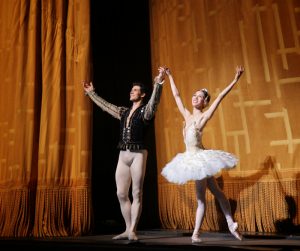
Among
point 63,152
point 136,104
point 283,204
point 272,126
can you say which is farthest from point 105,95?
point 283,204

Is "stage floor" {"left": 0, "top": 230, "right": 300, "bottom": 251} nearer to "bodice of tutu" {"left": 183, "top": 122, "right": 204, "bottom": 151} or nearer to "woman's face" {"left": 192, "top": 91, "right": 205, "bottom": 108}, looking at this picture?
"bodice of tutu" {"left": 183, "top": 122, "right": 204, "bottom": 151}

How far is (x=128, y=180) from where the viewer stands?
2.51 meters

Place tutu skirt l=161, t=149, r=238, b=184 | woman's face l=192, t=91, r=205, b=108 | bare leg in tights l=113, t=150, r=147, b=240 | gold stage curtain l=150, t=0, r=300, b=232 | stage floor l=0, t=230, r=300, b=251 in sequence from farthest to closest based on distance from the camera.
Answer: gold stage curtain l=150, t=0, r=300, b=232
woman's face l=192, t=91, r=205, b=108
bare leg in tights l=113, t=150, r=147, b=240
tutu skirt l=161, t=149, r=238, b=184
stage floor l=0, t=230, r=300, b=251

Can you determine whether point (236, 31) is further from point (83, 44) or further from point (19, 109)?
point (19, 109)

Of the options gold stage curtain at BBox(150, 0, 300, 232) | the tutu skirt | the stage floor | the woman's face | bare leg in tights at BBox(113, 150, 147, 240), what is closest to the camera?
the stage floor

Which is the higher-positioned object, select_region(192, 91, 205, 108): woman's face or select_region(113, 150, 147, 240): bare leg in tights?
select_region(192, 91, 205, 108): woman's face

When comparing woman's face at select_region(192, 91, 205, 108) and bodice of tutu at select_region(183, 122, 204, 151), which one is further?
woman's face at select_region(192, 91, 205, 108)

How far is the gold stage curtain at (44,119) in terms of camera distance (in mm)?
2941

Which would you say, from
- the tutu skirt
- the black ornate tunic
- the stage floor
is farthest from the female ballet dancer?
the black ornate tunic

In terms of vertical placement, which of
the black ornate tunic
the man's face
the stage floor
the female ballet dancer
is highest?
the man's face

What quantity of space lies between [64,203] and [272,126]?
1.82 metres

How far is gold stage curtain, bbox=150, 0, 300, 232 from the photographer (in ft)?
9.34

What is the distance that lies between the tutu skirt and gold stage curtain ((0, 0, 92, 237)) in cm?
92

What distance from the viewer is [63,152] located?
3107 millimetres
